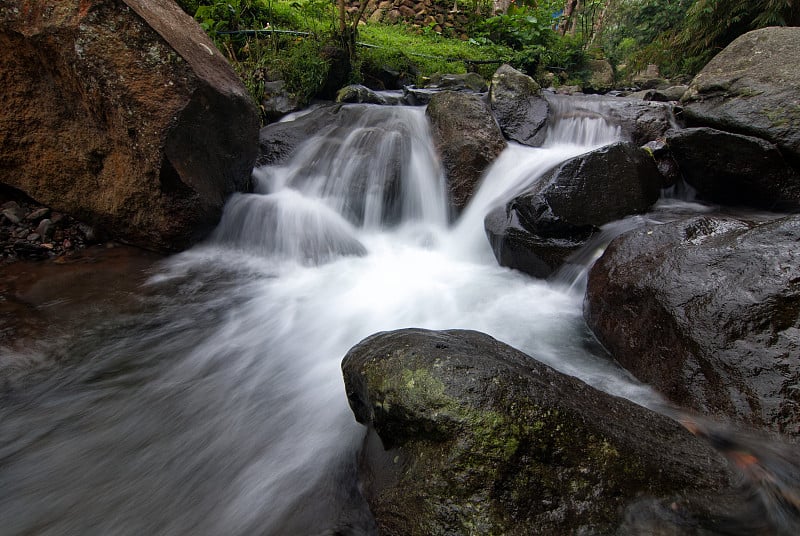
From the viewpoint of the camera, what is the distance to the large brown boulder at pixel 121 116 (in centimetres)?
354

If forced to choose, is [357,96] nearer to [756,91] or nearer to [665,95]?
[665,95]

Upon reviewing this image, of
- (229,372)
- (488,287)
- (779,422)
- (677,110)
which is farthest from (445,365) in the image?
(677,110)

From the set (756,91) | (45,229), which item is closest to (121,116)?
(45,229)

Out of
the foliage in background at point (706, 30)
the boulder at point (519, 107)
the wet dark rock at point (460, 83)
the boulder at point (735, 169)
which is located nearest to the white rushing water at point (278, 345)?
the boulder at point (519, 107)

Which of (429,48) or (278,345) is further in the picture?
(429,48)

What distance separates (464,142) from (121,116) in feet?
11.9

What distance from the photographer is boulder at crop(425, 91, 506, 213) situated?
5.24 metres

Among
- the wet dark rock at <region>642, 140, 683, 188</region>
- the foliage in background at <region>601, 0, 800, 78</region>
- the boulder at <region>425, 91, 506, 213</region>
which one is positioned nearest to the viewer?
the wet dark rock at <region>642, 140, 683, 188</region>

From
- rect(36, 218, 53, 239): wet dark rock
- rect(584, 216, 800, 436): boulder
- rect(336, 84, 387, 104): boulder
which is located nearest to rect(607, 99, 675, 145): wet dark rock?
rect(584, 216, 800, 436): boulder

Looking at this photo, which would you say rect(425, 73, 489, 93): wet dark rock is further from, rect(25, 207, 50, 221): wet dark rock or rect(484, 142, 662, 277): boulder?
rect(25, 207, 50, 221): wet dark rock

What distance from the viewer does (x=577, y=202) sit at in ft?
12.7

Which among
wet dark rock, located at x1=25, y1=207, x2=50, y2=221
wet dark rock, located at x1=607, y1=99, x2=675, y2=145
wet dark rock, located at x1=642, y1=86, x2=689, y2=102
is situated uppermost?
wet dark rock, located at x1=642, y1=86, x2=689, y2=102

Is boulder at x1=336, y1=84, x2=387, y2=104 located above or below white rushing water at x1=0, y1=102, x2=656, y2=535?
above

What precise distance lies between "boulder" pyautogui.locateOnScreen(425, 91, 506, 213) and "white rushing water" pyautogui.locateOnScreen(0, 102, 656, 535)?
176mm
